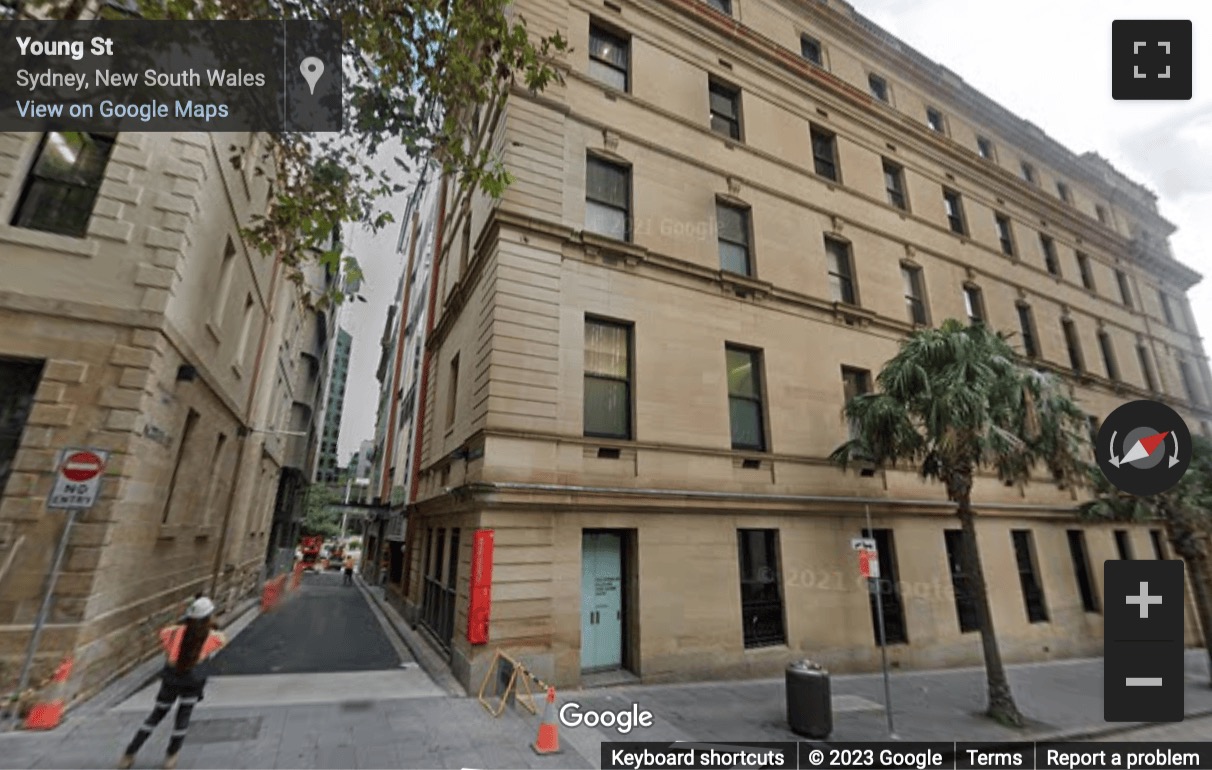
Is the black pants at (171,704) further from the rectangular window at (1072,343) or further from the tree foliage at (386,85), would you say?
the rectangular window at (1072,343)

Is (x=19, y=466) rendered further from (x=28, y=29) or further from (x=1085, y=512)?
(x=1085, y=512)

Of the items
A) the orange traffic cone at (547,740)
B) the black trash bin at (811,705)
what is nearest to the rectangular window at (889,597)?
the black trash bin at (811,705)

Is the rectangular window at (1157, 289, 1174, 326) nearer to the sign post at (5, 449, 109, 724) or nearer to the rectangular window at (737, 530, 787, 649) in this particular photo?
the rectangular window at (737, 530, 787, 649)

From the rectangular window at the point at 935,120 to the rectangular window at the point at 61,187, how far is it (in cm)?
2614

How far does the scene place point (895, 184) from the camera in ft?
60.6

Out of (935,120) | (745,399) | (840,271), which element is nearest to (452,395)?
(745,399)

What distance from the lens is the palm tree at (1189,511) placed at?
1251cm

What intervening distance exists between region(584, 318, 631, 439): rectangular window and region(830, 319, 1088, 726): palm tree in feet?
17.4

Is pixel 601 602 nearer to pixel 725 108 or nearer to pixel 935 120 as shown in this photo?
pixel 725 108

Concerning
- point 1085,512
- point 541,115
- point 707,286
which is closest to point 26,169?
point 541,115

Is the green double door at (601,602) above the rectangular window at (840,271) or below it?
below

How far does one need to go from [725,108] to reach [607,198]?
5.99 m

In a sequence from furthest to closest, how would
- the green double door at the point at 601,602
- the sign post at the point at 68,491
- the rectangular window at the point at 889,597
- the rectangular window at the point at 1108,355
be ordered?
the rectangular window at the point at 1108,355, the rectangular window at the point at 889,597, the green double door at the point at 601,602, the sign post at the point at 68,491

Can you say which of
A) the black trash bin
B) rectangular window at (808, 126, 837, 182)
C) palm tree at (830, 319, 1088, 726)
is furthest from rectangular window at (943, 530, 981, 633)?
rectangular window at (808, 126, 837, 182)
